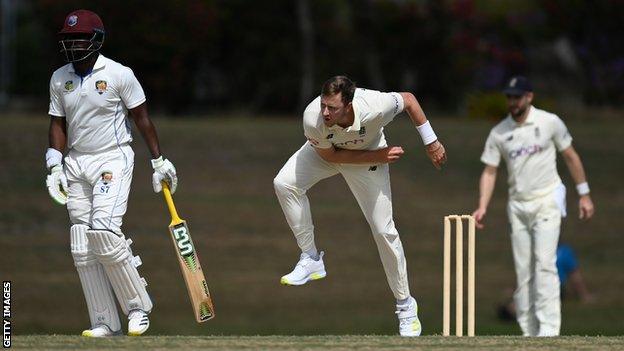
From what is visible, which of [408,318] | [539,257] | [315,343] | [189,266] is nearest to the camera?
[315,343]

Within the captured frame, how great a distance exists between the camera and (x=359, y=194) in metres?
7.25

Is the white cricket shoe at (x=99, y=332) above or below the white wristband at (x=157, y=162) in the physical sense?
below

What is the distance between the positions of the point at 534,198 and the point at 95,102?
3033 millimetres

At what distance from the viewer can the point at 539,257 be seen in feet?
28.9

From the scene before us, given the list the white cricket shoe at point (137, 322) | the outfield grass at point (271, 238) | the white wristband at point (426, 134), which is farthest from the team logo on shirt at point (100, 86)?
the outfield grass at point (271, 238)

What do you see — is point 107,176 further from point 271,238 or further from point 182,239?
point 271,238

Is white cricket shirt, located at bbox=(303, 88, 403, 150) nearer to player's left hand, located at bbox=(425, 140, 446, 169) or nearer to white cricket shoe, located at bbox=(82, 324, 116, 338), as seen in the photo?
player's left hand, located at bbox=(425, 140, 446, 169)

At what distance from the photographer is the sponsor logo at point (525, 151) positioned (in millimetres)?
8867

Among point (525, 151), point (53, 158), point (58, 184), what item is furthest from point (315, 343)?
point (525, 151)

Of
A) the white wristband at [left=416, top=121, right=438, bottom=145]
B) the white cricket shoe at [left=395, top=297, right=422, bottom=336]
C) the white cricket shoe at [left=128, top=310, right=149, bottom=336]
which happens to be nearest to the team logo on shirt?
the white cricket shoe at [left=128, top=310, right=149, bottom=336]

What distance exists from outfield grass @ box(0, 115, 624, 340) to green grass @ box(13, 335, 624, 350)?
4943 millimetres

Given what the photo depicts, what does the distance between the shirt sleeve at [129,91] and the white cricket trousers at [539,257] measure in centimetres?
281

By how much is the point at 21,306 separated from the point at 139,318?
5866mm

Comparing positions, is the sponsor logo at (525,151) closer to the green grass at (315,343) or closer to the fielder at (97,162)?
the green grass at (315,343)
